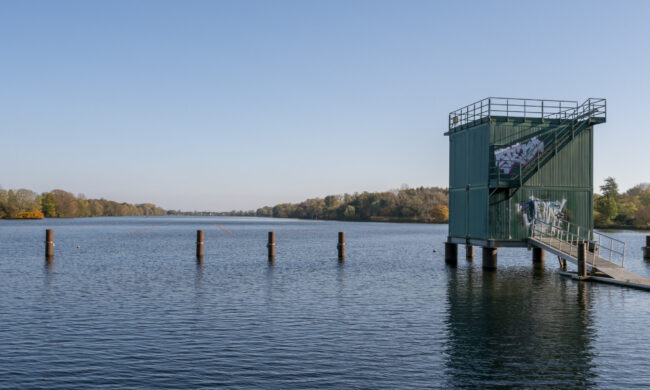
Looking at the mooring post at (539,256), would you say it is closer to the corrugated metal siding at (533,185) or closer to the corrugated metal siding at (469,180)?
the corrugated metal siding at (469,180)

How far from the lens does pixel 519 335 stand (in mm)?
20969

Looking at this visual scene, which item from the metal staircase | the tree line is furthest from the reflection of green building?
the tree line

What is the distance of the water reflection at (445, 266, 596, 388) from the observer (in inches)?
628

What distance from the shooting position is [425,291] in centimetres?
3231

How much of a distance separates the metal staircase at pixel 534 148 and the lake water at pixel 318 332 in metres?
6.63

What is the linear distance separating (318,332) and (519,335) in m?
6.96

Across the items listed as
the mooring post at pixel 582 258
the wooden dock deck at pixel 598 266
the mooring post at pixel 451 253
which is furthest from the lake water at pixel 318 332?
the mooring post at pixel 451 253

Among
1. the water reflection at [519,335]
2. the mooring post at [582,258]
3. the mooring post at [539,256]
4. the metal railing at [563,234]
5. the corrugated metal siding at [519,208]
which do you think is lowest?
the water reflection at [519,335]

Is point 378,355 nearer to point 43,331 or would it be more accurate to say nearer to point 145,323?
point 145,323

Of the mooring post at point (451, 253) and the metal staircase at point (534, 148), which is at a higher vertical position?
the metal staircase at point (534, 148)

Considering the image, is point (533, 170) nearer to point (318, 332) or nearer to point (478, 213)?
point (478, 213)

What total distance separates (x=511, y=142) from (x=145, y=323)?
83.7ft

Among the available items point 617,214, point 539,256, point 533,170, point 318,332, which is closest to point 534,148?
point 533,170

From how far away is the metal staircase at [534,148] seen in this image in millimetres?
38000
